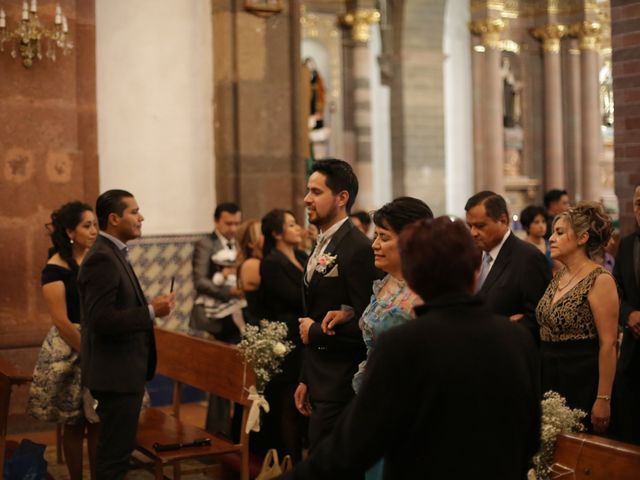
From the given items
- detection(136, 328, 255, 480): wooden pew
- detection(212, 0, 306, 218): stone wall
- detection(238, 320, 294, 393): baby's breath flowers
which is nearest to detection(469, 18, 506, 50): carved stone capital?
detection(212, 0, 306, 218): stone wall

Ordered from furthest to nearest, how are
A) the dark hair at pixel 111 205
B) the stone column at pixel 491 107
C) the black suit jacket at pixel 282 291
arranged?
the stone column at pixel 491 107 < the black suit jacket at pixel 282 291 < the dark hair at pixel 111 205

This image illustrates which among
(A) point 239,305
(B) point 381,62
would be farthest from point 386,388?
(B) point 381,62

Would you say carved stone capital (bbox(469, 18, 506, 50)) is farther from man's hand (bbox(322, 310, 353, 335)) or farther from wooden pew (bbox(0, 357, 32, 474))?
man's hand (bbox(322, 310, 353, 335))

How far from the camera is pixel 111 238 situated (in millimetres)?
5133

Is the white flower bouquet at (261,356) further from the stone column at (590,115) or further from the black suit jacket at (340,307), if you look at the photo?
the stone column at (590,115)

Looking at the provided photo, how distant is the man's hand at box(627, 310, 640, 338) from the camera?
215 inches

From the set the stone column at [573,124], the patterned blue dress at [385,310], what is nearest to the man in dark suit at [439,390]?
the patterned blue dress at [385,310]

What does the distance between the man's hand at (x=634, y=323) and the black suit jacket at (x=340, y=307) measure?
5.65 ft

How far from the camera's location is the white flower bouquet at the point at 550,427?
388 cm

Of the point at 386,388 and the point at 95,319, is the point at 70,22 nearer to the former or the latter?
the point at 95,319

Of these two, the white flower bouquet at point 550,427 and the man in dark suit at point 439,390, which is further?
the white flower bouquet at point 550,427

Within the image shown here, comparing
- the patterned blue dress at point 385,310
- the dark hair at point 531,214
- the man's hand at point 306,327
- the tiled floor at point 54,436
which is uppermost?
the dark hair at point 531,214

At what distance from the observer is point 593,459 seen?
366cm

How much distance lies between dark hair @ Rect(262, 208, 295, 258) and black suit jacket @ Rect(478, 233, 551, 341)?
1.96 m
